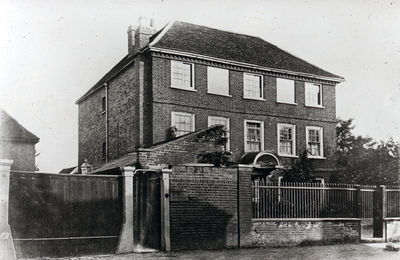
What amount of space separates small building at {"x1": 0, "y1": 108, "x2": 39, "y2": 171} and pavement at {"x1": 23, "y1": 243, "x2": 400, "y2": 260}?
1367 cm

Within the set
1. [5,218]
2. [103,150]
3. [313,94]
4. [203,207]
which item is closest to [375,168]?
[313,94]

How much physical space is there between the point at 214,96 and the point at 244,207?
10.5 m

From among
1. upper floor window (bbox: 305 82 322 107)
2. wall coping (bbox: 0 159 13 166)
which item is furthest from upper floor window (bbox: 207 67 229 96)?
wall coping (bbox: 0 159 13 166)

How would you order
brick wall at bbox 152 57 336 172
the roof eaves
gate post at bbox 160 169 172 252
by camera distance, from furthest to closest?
brick wall at bbox 152 57 336 172, the roof eaves, gate post at bbox 160 169 172 252

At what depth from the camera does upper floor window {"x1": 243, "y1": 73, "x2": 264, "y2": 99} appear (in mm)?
26609

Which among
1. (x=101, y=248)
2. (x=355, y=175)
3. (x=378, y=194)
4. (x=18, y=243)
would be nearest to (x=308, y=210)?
(x=378, y=194)

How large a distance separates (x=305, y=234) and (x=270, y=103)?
11.5m

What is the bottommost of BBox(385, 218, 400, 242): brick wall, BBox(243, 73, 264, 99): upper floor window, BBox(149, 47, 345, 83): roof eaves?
BBox(385, 218, 400, 242): brick wall

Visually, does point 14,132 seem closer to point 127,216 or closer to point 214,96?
point 214,96

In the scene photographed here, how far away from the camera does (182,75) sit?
80.4 feet

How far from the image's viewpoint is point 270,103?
27.3 metres

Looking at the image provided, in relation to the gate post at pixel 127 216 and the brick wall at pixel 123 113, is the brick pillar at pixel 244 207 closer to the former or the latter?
the gate post at pixel 127 216

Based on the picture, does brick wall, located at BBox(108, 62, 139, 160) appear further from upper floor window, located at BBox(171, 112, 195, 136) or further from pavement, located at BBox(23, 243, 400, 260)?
pavement, located at BBox(23, 243, 400, 260)

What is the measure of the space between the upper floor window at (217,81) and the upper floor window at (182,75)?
3.45 feet
